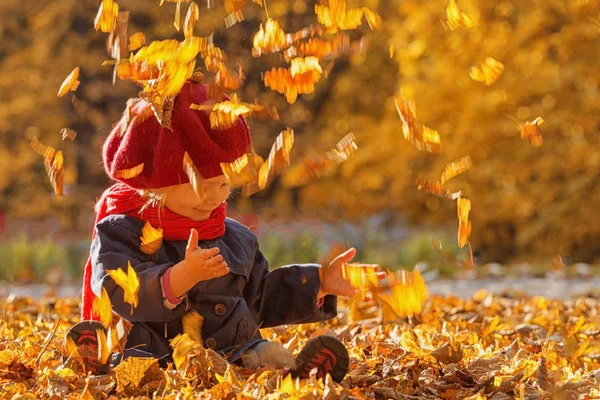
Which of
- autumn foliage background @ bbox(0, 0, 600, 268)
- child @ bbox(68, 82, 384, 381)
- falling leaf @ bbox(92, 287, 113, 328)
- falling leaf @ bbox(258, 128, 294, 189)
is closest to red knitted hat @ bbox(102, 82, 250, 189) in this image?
child @ bbox(68, 82, 384, 381)

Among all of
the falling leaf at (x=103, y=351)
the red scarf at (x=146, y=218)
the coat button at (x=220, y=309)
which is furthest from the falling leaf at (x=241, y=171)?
the falling leaf at (x=103, y=351)

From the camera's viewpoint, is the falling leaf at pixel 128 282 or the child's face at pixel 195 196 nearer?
the falling leaf at pixel 128 282

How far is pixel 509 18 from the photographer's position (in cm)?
820

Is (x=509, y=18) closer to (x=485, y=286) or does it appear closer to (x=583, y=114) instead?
(x=583, y=114)

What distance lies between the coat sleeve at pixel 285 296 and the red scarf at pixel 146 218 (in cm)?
22

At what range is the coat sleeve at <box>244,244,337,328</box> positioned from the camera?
3066mm

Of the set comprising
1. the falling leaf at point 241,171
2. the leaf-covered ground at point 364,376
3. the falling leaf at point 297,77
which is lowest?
the leaf-covered ground at point 364,376

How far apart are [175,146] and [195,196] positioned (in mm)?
155

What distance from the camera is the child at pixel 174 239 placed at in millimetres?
Answer: 2736

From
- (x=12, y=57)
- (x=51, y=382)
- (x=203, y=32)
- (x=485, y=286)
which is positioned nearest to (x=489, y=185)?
(x=485, y=286)

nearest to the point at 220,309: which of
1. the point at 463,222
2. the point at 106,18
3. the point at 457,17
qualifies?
the point at 463,222

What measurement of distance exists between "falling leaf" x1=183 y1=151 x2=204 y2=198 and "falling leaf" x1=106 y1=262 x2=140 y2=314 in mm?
281

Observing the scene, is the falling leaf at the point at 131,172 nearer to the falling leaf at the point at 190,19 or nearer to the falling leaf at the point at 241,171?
the falling leaf at the point at 241,171

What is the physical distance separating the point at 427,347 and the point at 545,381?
0.35m
